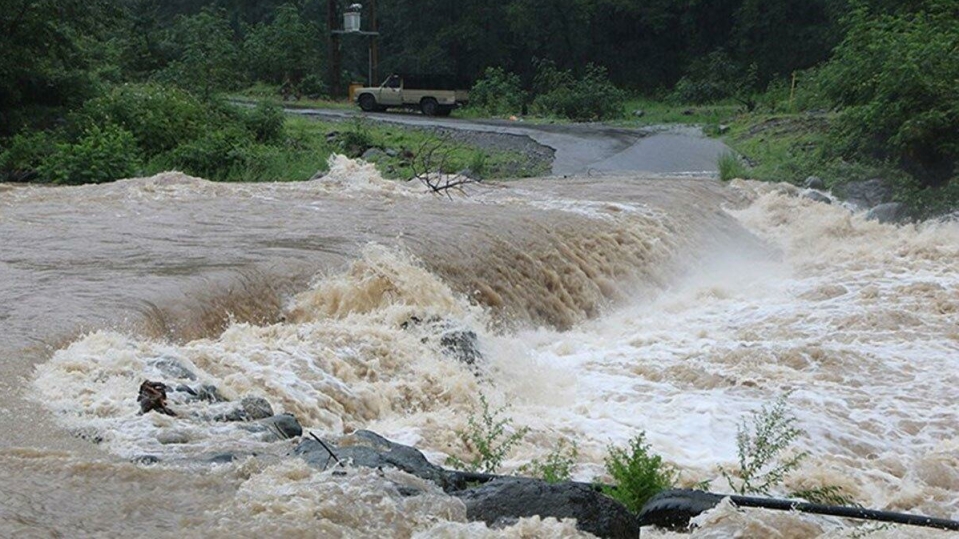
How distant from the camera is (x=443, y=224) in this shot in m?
13.7

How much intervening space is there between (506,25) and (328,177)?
28036 millimetres

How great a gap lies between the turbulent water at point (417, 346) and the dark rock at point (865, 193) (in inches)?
125

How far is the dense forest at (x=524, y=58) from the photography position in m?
21.6

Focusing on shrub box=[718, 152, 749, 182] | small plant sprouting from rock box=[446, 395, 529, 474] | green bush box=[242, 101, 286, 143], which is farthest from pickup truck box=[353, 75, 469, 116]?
small plant sprouting from rock box=[446, 395, 529, 474]

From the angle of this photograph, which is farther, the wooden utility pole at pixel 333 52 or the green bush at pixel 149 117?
the wooden utility pole at pixel 333 52

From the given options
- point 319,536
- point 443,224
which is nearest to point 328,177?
point 443,224

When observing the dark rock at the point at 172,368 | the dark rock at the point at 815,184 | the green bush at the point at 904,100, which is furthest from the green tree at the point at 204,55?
the dark rock at the point at 172,368

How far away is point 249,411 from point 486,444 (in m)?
1.41

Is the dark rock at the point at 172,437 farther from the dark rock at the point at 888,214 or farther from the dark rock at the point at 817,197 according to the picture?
the dark rock at the point at 817,197

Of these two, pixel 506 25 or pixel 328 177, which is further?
pixel 506 25

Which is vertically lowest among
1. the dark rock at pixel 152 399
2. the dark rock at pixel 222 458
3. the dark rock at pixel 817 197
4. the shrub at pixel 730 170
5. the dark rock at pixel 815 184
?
the dark rock at pixel 817 197

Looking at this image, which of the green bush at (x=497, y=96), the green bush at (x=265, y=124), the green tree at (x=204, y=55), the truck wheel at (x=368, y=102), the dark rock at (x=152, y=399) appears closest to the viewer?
the dark rock at (x=152, y=399)

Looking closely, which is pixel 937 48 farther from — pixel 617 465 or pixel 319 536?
pixel 319 536

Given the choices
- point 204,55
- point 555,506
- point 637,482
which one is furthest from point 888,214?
point 204,55
